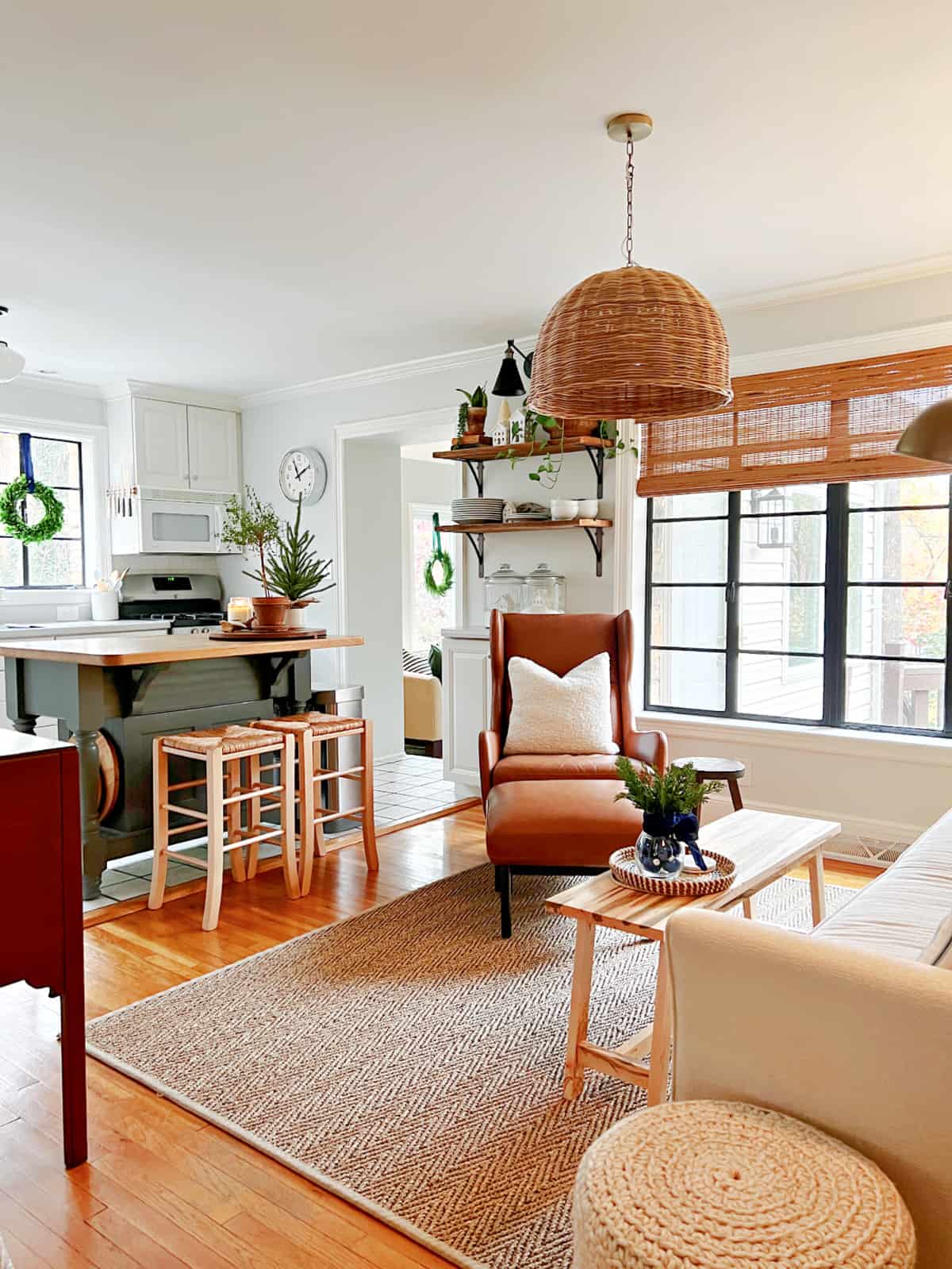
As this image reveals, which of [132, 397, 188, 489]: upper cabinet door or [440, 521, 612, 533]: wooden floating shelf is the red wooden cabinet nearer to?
[440, 521, 612, 533]: wooden floating shelf

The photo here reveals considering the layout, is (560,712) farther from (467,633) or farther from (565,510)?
(467,633)

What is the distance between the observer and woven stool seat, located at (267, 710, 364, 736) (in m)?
3.87

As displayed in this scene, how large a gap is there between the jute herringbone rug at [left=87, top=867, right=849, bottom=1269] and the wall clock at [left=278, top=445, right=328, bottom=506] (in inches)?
138

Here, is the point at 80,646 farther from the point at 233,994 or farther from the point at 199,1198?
the point at 199,1198

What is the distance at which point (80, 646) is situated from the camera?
3814 mm

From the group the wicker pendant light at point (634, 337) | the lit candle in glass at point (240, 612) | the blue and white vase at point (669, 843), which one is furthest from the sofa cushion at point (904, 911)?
the lit candle in glass at point (240, 612)

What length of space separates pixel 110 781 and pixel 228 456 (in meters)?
3.43

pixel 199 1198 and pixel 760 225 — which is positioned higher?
pixel 760 225

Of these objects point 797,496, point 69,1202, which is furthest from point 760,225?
point 69,1202

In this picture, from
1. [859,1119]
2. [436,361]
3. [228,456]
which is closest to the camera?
[859,1119]

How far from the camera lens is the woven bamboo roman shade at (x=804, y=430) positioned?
3.97 m

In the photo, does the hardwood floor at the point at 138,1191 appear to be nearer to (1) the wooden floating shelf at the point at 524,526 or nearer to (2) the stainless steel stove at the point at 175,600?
(1) the wooden floating shelf at the point at 524,526

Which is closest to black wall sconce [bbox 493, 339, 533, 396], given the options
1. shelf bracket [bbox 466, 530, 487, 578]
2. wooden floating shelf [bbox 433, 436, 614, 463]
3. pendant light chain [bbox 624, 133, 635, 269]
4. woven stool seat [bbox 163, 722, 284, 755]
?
wooden floating shelf [bbox 433, 436, 614, 463]

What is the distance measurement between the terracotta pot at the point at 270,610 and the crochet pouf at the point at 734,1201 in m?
3.15
